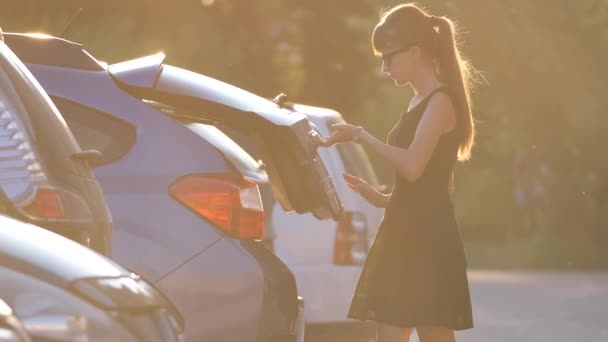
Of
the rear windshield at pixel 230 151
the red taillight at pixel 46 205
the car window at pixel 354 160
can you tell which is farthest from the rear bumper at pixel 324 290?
the red taillight at pixel 46 205

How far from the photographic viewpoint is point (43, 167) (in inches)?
234

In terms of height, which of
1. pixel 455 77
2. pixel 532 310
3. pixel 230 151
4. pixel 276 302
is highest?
pixel 455 77

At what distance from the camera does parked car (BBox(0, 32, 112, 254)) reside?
5.83m

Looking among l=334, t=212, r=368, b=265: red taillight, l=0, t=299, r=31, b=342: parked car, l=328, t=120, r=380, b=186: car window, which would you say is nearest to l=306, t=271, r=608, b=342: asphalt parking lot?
l=334, t=212, r=368, b=265: red taillight

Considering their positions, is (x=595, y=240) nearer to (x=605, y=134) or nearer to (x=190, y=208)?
(x=605, y=134)

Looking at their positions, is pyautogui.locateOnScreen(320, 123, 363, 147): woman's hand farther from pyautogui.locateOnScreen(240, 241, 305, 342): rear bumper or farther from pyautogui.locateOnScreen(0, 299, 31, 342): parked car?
pyautogui.locateOnScreen(0, 299, 31, 342): parked car

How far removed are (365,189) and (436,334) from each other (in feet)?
2.03

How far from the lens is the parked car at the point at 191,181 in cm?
701

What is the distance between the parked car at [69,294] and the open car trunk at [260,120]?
2.22 m

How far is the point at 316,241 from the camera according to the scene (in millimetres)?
10133

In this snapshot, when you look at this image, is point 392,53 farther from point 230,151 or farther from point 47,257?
point 47,257

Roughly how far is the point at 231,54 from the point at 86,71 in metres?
20.4

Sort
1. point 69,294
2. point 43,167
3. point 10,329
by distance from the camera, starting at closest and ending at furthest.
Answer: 1. point 10,329
2. point 69,294
3. point 43,167

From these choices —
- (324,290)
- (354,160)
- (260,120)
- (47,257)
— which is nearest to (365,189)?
(260,120)
